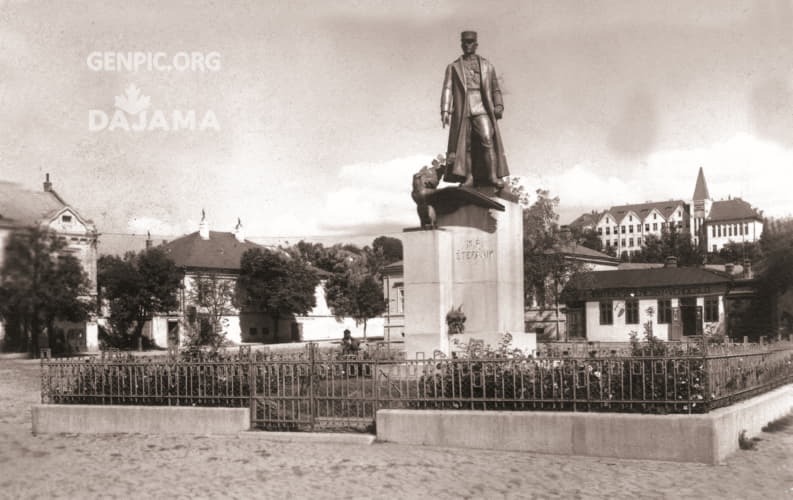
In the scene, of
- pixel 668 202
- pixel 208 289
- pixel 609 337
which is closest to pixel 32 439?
pixel 609 337

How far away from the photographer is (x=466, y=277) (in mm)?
16297

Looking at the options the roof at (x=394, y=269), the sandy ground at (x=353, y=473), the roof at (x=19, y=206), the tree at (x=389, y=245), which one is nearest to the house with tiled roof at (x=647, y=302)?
the roof at (x=394, y=269)

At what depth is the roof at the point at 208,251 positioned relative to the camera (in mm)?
68438

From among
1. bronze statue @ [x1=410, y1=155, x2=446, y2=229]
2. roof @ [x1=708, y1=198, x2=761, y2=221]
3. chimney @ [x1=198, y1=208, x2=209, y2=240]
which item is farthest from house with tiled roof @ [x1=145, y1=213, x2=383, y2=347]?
roof @ [x1=708, y1=198, x2=761, y2=221]

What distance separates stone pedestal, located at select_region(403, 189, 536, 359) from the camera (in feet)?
52.5

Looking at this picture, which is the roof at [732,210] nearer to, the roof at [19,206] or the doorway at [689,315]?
the doorway at [689,315]

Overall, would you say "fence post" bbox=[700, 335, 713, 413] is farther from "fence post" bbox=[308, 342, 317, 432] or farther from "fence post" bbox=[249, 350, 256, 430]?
"fence post" bbox=[249, 350, 256, 430]

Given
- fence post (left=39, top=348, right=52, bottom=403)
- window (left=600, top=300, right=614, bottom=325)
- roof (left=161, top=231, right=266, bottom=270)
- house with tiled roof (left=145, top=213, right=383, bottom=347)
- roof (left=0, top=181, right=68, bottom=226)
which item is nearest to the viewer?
roof (left=0, top=181, right=68, bottom=226)

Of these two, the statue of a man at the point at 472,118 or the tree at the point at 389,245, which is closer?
the statue of a man at the point at 472,118

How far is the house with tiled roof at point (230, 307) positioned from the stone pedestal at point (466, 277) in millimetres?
48790

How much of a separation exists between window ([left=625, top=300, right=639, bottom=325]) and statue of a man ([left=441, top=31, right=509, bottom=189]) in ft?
128

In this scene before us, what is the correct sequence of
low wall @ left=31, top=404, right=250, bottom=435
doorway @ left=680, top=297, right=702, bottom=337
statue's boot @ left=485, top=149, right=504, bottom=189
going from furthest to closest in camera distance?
doorway @ left=680, top=297, right=702, bottom=337 → statue's boot @ left=485, top=149, right=504, bottom=189 → low wall @ left=31, top=404, right=250, bottom=435

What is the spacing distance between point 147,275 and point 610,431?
176 feet

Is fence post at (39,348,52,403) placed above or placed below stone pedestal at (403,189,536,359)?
below
